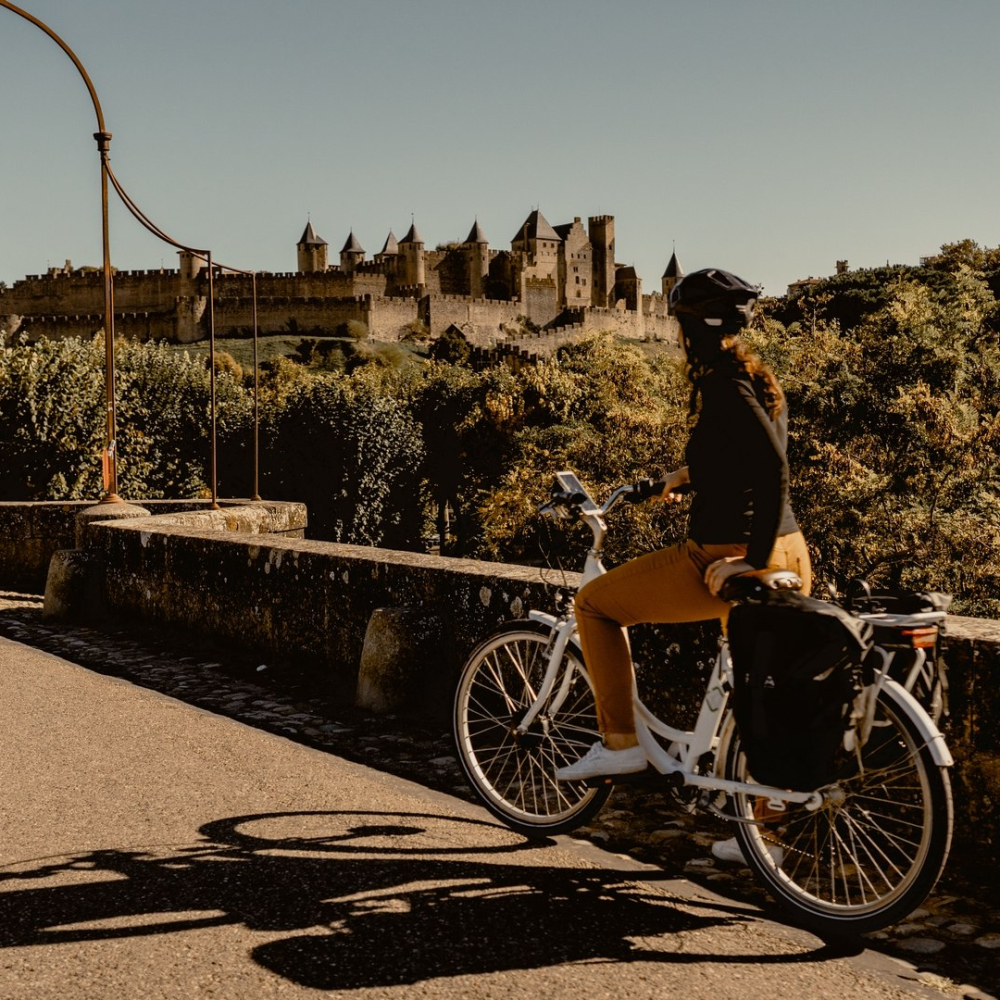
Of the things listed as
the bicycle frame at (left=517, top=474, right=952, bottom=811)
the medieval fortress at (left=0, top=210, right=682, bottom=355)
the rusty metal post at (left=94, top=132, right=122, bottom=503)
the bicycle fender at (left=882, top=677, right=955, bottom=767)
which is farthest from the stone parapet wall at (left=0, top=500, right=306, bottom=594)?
the medieval fortress at (left=0, top=210, right=682, bottom=355)

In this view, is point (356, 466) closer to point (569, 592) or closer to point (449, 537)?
point (449, 537)

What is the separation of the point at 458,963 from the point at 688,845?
1.33 m

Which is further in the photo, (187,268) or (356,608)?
(187,268)

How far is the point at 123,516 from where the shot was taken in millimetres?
10930

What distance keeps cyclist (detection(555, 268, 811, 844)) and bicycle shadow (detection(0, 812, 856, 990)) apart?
51cm

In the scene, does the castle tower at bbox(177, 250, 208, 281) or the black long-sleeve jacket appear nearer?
the black long-sleeve jacket

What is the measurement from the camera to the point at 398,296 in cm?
11044

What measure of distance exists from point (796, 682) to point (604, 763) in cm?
93

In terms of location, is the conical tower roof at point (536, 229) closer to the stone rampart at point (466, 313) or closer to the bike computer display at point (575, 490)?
the stone rampart at point (466, 313)

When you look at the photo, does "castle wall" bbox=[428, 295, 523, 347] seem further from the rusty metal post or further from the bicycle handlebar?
the bicycle handlebar

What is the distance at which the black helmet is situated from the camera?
3.62m

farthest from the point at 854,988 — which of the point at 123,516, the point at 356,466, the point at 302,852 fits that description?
the point at 356,466

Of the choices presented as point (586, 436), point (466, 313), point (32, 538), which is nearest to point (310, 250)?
point (466, 313)

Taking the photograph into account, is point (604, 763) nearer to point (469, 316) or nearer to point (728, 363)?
point (728, 363)
